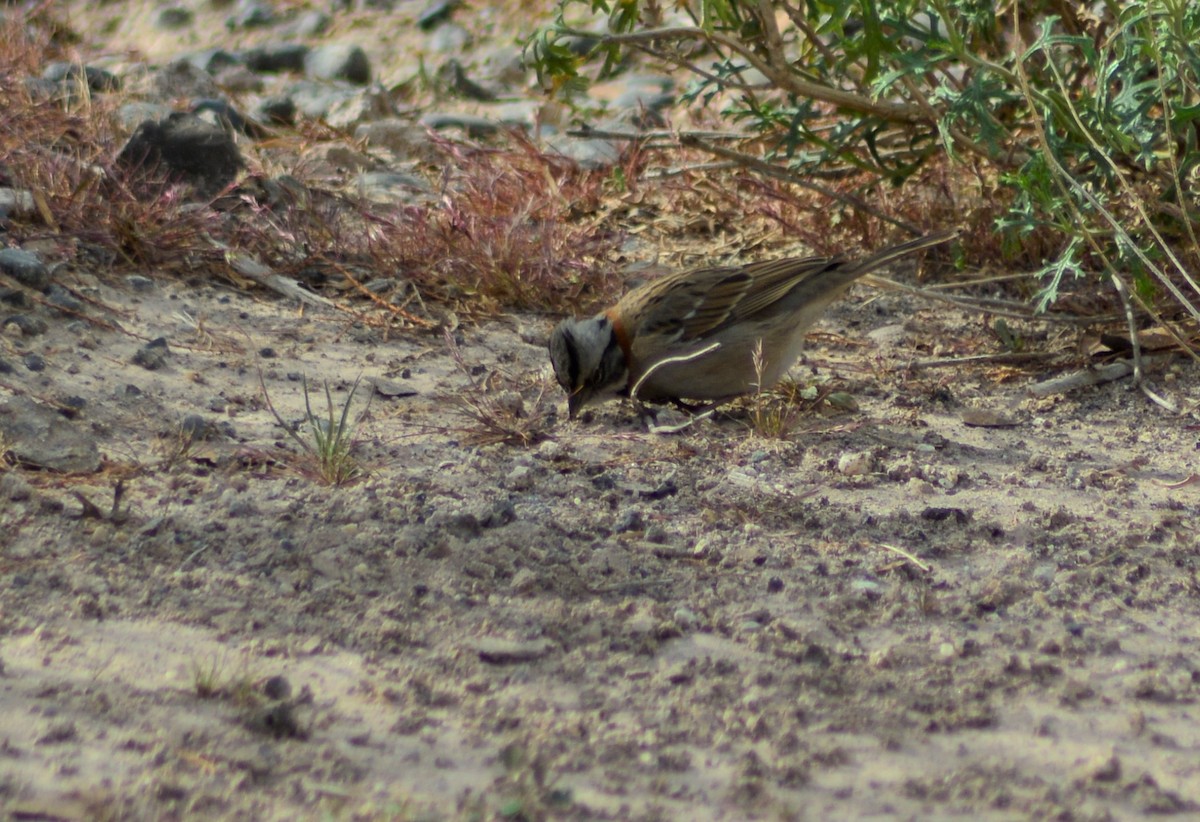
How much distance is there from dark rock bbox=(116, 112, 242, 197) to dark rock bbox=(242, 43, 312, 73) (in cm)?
471

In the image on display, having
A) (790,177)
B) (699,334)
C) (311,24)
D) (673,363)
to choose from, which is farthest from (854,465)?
(311,24)

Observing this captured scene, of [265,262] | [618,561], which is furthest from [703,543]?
[265,262]

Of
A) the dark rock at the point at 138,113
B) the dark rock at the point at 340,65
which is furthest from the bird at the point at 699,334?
the dark rock at the point at 340,65

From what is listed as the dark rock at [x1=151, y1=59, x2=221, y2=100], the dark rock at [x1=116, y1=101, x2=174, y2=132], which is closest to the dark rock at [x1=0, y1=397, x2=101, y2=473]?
the dark rock at [x1=116, y1=101, x2=174, y2=132]

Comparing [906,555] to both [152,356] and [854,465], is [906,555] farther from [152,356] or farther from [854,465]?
[152,356]

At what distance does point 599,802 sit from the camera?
2.64m

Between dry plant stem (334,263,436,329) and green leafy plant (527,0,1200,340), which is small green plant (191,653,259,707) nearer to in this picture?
green leafy plant (527,0,1200,340)

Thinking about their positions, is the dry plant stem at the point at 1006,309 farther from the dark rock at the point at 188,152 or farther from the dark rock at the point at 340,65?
the dark rock at the point at 340,65

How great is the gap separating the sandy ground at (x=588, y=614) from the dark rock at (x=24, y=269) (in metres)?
0.35

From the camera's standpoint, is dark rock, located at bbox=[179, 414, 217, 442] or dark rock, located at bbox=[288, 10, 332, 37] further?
dark rock, located at bbox=[288, 10, 332, 37]

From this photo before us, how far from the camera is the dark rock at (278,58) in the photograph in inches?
457

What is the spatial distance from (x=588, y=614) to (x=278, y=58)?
30.6 feet

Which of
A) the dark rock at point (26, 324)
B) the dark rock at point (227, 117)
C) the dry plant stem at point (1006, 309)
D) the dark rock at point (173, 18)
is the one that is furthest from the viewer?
the dark rock at point (173, 18)

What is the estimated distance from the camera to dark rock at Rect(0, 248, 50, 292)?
5.48 metres
